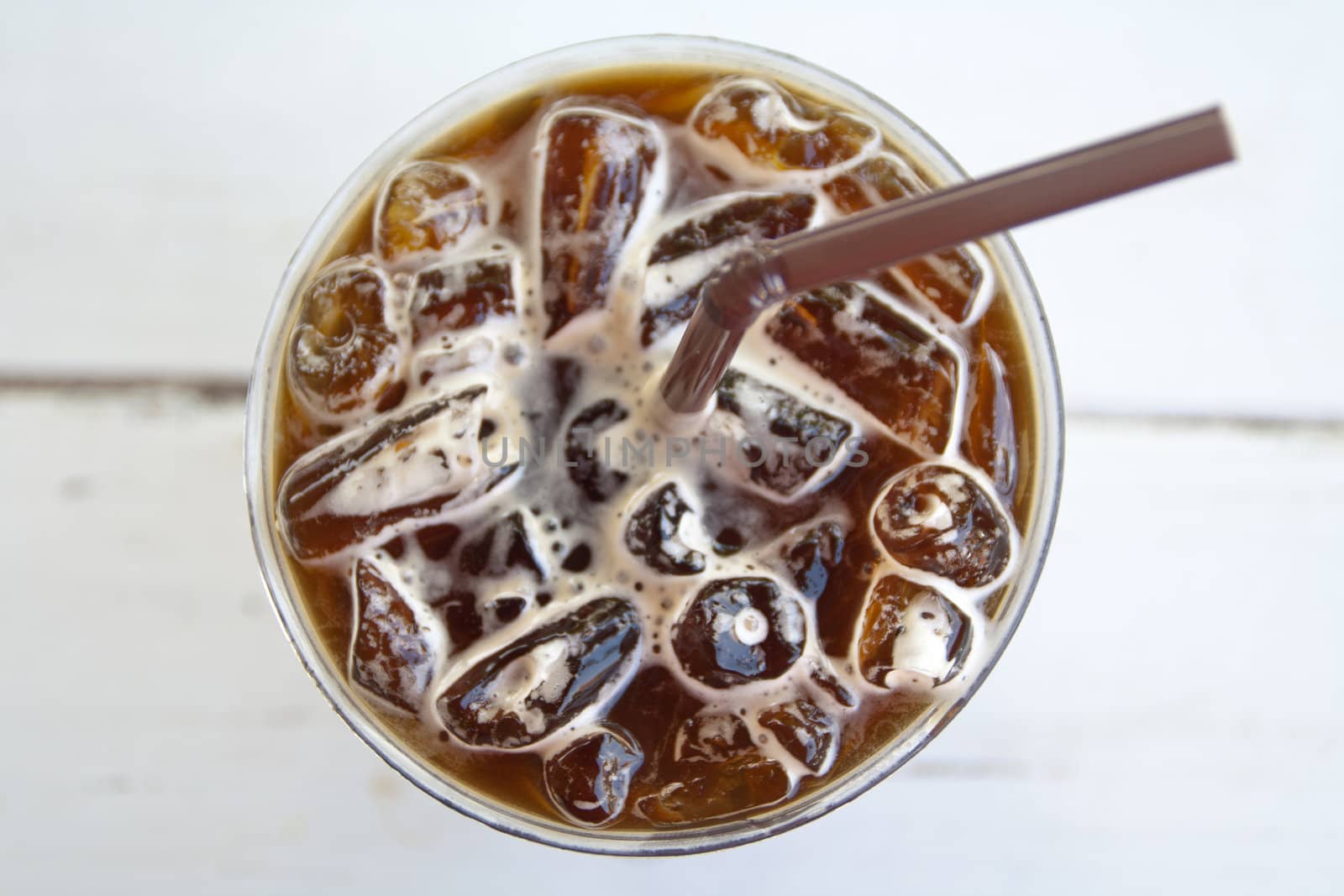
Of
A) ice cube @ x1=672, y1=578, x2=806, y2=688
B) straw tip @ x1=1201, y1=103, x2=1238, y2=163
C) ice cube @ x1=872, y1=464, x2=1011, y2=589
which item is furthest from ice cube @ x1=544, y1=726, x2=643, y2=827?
straw tip @ x1=1201, y1=103, x2=1238, y2=163

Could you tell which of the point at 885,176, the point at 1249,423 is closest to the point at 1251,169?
the point at 1249,423

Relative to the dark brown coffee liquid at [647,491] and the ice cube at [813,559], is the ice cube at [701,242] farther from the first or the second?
the ice cube at [813,559]

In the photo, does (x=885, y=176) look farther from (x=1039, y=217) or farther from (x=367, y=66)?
(x=367, y=66)

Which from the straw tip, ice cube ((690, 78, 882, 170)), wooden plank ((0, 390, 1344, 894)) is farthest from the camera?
wooden plank ((0, 390, 1344, 894))

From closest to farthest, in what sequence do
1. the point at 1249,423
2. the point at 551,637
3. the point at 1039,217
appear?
the point at 1039,217 → the point at 551,637 → the point at 1249,423

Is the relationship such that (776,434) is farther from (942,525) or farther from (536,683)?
(536,683)

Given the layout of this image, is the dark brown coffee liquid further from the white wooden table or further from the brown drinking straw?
the white wooden table

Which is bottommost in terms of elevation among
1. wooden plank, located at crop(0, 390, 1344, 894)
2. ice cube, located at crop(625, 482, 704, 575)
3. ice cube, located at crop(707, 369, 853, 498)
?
wooden plank, located at crop(0, 390, 1344, 894)

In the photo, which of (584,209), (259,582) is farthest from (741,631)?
(259,582)
